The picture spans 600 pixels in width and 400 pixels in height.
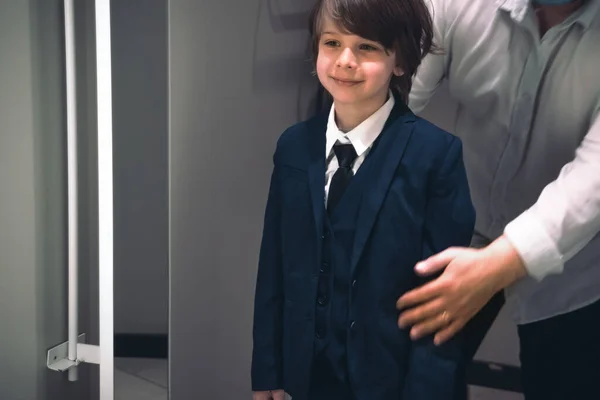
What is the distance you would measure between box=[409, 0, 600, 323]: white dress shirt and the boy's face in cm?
11

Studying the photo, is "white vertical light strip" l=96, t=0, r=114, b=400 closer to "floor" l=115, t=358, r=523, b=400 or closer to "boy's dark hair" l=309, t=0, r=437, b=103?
"floor" l=115, t=358, r=523, b=400

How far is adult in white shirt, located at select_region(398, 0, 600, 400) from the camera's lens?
79cm

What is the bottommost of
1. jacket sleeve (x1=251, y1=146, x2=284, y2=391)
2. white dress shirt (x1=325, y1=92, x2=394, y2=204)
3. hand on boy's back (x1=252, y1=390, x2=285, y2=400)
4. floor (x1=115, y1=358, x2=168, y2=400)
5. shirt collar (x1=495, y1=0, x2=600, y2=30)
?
floor (x1=115, y1=358, x2=168, y2=400)

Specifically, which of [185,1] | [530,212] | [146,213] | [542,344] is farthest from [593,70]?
[146,213]

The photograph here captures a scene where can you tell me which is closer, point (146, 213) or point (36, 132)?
point (36, 132)

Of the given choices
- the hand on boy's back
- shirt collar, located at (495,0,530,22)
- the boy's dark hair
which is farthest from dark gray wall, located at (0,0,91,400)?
shirt collar, located at (495,0,530,22)

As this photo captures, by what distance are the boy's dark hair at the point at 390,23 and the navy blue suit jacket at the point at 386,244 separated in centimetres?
8

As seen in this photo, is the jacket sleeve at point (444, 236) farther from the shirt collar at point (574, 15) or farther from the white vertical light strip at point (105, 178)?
the white vertical light strip at point (105, 178)

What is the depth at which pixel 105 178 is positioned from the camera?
1042mm

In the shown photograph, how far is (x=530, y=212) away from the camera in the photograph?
0.80 metres

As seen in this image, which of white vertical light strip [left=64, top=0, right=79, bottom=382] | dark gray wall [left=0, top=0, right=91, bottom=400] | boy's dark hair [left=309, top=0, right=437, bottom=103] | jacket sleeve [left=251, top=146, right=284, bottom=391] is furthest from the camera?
dark gray wall [left=0, top=0, right=91, bottom=400]

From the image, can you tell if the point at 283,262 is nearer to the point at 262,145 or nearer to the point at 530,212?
the point at 262,145

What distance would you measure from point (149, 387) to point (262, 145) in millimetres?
699

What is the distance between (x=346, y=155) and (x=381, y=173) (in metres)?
0.07
